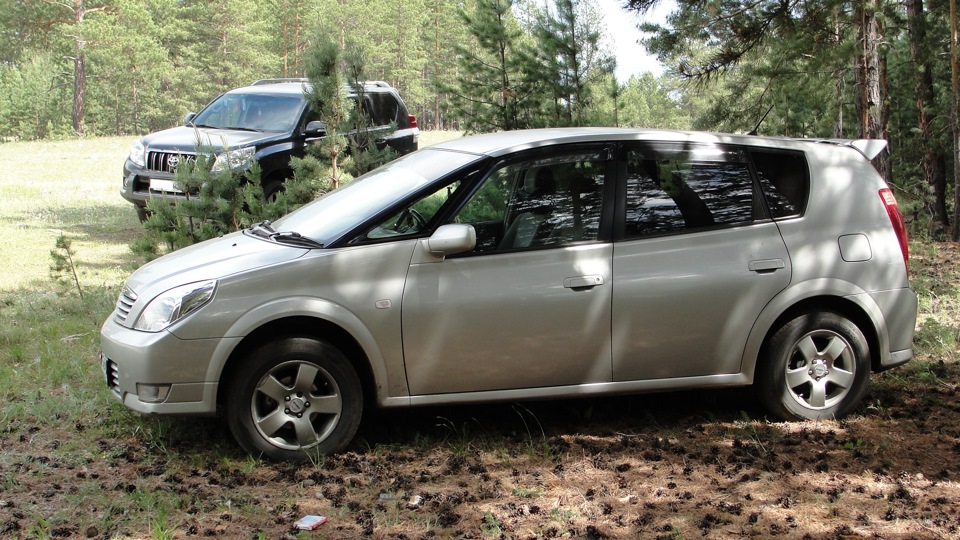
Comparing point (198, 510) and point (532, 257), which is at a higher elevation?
point (532, 257)

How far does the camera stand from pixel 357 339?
4.63 meters

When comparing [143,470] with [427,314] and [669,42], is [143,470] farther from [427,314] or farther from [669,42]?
[669,42]

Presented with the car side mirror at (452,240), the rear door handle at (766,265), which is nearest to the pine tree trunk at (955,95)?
the rear door handle at (766,265)

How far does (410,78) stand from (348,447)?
5707cm

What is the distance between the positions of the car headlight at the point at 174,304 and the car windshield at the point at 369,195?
26.3 inches

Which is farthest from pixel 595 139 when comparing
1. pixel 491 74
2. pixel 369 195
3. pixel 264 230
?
pixel 491 74

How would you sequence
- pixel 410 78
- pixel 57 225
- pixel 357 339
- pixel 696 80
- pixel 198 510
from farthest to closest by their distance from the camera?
1. pixel 410 78
2. pixel 57 225
3. pixel 696 80
4. pixel 357 339
5. pixel 198 510

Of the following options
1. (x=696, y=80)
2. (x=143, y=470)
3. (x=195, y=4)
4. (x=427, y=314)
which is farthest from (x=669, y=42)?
(x=195, y=4)

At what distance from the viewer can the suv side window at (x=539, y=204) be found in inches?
192

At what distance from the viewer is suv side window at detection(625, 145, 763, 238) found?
5.04 meters

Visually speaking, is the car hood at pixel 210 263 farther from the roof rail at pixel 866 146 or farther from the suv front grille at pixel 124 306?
the roof rail at pixel 866 146

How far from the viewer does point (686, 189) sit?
5117mm

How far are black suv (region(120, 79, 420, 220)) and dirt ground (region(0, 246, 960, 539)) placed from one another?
6174 millimetres

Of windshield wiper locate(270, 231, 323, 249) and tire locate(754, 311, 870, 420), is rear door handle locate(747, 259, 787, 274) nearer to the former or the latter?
tire locate(754, 311, 870, 420)
